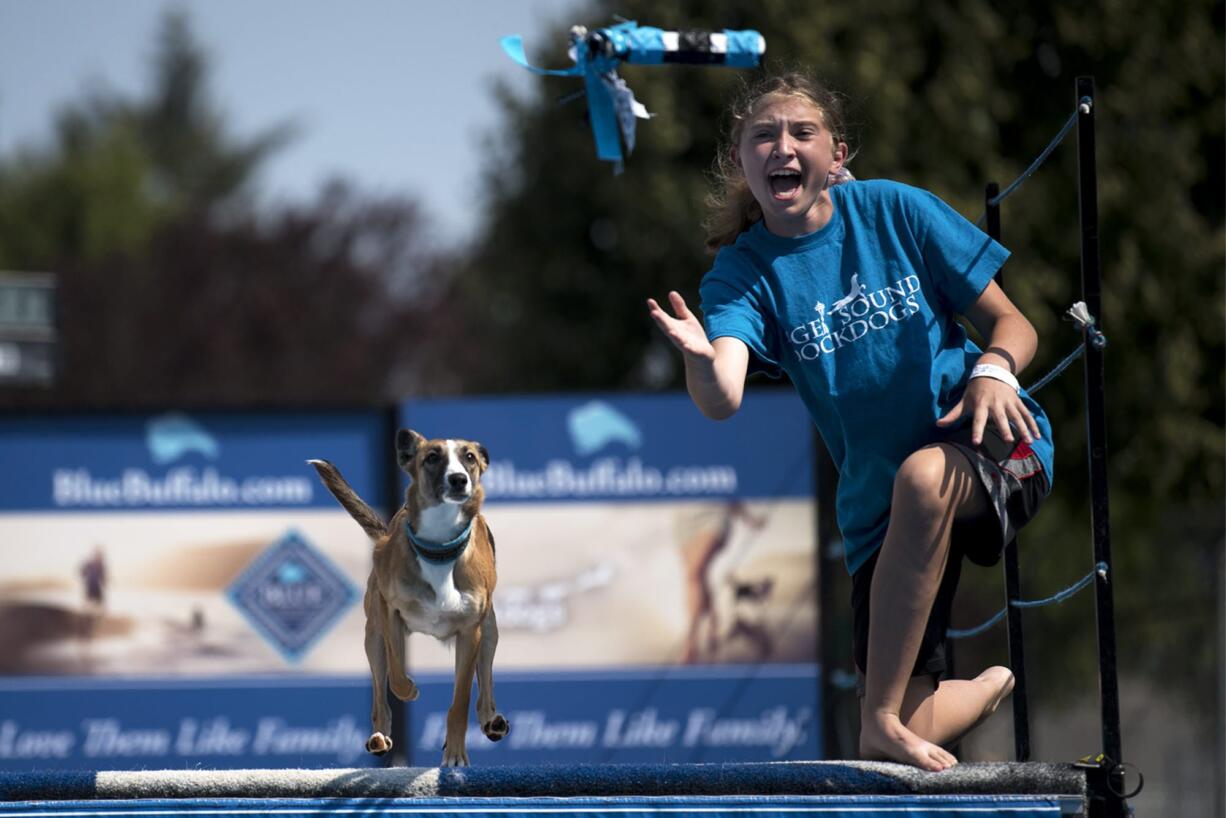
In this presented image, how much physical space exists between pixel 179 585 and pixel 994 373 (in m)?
7.17

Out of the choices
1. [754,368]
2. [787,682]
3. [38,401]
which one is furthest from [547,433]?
[38,401]

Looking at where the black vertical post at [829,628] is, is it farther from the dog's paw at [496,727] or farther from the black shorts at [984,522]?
the dog's paw at [496,727]

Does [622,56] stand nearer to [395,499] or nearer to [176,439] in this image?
[395,499]

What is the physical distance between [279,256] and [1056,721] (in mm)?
22931

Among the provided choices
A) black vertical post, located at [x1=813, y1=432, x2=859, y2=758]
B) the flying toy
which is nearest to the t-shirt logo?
the flying toy

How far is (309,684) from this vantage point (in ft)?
32.5

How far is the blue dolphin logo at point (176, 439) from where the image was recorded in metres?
10.1

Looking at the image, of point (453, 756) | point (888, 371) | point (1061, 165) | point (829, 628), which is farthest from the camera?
point (1061, 165)

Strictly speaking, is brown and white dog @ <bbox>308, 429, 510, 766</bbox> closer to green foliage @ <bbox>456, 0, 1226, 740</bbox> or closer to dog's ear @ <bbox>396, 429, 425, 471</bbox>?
dog's ear @ <bbox>396, 429, 425, 471</bbox>

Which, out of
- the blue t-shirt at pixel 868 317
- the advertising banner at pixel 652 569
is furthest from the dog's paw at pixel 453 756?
the advertising banner at pixel 652 569

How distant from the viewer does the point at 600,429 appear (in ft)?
32.7

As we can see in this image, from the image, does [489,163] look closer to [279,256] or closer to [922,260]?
[922,260]

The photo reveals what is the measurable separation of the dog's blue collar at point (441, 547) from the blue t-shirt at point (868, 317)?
890 mm

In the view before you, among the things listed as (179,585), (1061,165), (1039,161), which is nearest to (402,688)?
(1039,161)
